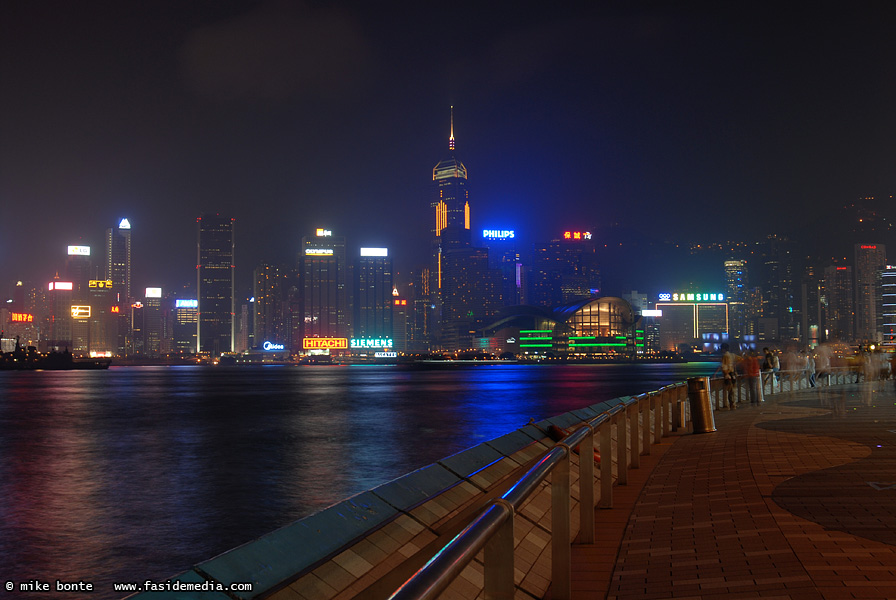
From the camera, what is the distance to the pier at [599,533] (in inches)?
203

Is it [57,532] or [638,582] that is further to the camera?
[57,532]

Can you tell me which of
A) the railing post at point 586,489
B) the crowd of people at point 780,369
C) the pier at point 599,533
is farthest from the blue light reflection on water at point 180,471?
the crowd of people at point 780,369

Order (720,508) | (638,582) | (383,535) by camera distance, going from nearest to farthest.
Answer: (638,582), (383,535), (720,508)

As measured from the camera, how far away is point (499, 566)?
374 cm

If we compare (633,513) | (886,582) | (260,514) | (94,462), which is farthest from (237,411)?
(886,582)

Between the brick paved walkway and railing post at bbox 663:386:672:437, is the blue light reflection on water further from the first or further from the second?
railing post at bbox 663:386:672:437

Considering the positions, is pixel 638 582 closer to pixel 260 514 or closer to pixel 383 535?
pixel 383 535

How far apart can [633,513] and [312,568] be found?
16.6 feet

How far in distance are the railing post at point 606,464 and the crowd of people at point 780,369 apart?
13.8m

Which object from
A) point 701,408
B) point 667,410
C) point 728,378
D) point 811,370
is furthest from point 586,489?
point 811,370

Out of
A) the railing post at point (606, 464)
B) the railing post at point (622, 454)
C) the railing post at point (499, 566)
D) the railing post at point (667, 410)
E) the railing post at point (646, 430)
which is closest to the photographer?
the railing post at point (499, 566)

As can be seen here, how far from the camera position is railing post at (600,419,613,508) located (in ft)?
31.9

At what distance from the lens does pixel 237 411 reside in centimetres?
6469

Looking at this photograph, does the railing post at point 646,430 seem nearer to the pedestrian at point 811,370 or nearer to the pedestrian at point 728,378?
the pedestrian at point 728,378
